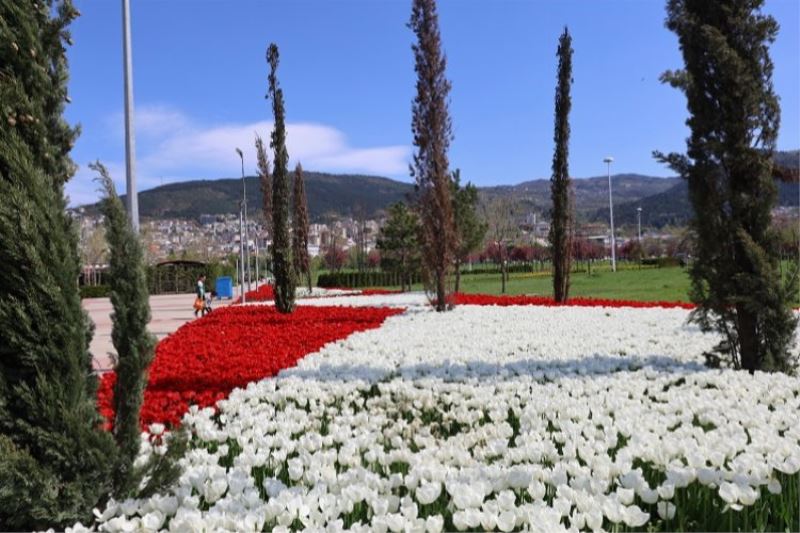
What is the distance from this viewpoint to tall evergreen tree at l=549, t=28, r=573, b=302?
19.0m

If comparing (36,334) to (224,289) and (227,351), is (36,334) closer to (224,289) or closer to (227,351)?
(227,351)

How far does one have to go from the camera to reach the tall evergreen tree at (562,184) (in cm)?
1900

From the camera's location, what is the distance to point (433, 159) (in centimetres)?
1681

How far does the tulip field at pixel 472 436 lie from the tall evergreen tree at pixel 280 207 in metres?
7.09

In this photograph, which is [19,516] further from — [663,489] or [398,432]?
[663,489]

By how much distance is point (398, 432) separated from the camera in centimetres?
484

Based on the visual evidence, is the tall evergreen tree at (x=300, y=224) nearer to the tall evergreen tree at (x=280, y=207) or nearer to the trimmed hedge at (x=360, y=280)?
the trimmed hedge at (x=360, y=280)

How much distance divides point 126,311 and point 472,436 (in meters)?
2.43

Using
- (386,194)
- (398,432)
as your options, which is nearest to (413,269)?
(398,432)

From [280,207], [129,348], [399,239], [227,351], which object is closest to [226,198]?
[399,239]

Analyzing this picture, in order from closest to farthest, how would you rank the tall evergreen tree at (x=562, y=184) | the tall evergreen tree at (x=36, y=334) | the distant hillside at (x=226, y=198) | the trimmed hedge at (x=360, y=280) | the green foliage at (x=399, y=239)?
the tall evergreen tree at (x=36, y=334), the tall evergreen tree at (x=562, y=184), the green foliage at (x=399, y=239), the trimmed hedge at (x=360, y=280), the distant hillside at (x=226, y=198)

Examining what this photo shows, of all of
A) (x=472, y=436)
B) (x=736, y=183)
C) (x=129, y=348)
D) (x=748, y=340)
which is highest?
(x=736, y=183)

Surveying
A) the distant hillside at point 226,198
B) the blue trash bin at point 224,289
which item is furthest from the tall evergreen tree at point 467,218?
the distant hillside at point 226,198

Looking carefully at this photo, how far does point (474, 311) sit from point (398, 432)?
1096cm
